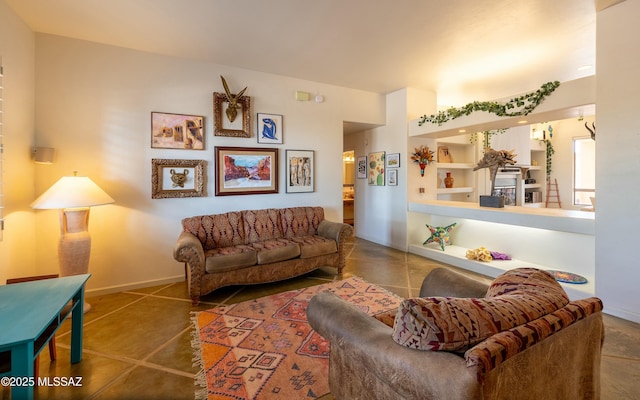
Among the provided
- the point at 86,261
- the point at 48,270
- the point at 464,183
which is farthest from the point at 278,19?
the point at 464,183

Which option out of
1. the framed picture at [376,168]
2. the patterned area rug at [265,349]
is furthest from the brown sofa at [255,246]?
the framed picture at [376,168]

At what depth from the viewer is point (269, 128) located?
14.2 feet

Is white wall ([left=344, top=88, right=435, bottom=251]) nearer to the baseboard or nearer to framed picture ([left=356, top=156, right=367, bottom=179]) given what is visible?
framed picture ([left=356, top=156, right=367, bottom=179])

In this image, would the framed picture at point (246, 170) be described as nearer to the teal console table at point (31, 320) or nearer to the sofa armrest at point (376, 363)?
the teal console table at point (31, 320)

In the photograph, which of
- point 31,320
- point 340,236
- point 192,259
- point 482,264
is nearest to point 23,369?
point 31,320

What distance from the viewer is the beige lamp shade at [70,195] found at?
2596 mm

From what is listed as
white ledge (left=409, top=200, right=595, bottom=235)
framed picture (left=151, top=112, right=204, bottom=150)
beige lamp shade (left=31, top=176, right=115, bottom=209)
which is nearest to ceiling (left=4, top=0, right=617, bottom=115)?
framed picture (left=151, top=112, right=204, bottom=150)

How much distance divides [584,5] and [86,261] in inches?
217

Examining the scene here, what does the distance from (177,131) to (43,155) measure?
1339mm

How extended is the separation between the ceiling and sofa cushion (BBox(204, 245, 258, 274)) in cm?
250

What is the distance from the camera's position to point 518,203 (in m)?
7.02

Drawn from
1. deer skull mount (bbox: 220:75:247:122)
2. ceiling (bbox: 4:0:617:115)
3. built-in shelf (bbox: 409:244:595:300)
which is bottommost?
built-in shelf (bbox: 409:244:595:300)

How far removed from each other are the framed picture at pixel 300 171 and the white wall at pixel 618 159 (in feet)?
11.5

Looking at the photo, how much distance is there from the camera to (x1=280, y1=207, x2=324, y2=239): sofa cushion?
4156 mm
